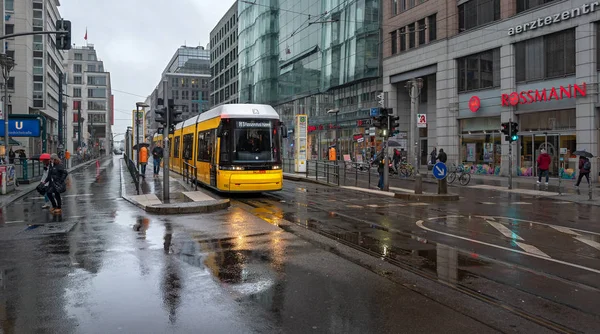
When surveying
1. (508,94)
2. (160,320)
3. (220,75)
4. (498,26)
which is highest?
(220,75)

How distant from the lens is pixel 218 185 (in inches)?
679

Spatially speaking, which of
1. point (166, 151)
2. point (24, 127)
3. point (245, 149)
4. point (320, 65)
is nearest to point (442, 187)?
point (245, 149)

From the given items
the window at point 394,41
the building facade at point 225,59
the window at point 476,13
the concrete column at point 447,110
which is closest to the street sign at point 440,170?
the concrete column at point 447,110

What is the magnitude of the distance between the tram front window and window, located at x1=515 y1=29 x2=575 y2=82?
17840 mm

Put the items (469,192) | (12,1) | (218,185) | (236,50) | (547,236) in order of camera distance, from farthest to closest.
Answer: (236,50), (12,1), (469,192), (218,185), (547,236)

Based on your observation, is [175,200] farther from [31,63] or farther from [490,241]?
[31,63]

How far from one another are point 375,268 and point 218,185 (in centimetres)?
1093

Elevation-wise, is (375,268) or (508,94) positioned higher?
(508,94)

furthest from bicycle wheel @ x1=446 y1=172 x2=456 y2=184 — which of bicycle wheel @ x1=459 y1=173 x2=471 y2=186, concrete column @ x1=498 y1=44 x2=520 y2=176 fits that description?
concrete column @ x1=498 y1=44 x2=520 y2=176

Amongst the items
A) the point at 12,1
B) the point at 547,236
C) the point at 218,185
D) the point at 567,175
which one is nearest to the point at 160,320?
the point at 547,236

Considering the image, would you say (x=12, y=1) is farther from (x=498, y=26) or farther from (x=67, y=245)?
(x=67, y=245)

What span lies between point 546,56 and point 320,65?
85.8 feet

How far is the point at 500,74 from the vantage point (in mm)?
30406

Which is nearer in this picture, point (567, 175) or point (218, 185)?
point (218, 185)
